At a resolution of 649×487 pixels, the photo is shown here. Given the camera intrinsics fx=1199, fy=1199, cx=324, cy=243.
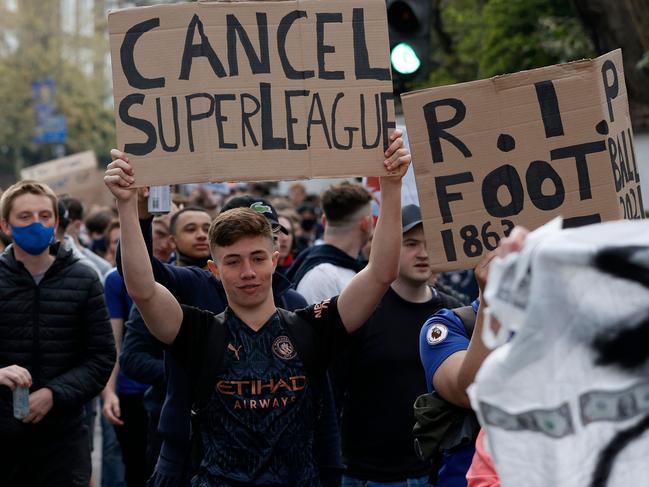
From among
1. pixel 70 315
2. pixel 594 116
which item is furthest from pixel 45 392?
pixel 594 116

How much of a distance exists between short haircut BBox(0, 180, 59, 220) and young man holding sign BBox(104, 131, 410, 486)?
1907 mm

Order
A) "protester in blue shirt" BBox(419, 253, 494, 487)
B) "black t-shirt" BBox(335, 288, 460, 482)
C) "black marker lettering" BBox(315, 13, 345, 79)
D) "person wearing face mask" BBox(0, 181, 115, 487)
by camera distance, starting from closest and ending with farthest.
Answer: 1. "protester in blue shirt" BBox(419, 253, 494, 487)
2. "black marker lettering" BBox(315, 13, 345, 79)
3. "black t-shirt" BBox(335, 288, 460, 482)
4. "person wearing face mask" BBox(0, 181, 115, 487)

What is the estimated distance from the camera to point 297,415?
4305 millimetres

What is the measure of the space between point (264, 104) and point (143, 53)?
49 centimetres

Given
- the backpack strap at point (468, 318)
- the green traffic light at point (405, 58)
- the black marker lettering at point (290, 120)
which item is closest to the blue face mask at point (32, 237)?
the black marker lettering at point (290, 120)

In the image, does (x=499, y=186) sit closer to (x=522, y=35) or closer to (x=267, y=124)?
(x=267, y=124)

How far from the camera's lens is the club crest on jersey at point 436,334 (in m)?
4.05

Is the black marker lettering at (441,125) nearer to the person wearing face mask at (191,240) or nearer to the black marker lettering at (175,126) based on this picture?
the black marker lettering at (175,126)

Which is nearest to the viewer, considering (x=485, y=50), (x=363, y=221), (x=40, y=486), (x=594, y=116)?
(x=594, y=116)

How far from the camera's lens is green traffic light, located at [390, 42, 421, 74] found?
9.28m

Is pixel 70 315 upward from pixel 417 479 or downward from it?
upward

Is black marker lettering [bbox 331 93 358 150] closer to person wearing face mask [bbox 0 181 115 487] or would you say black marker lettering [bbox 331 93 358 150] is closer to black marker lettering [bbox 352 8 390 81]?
black marker lettering [bbox 352 8 390 81]

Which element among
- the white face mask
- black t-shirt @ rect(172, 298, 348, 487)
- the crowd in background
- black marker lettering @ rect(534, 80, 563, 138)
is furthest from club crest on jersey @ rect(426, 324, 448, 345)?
the white face mask

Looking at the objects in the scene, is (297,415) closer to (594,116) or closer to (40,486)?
(594,116)
